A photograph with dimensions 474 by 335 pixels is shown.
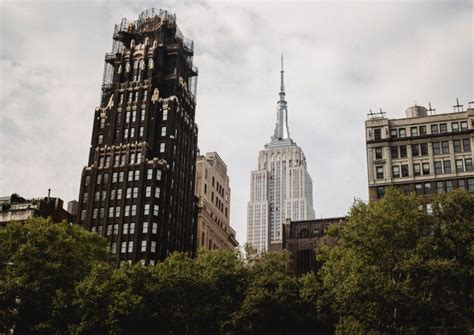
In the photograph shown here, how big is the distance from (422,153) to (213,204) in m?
63.7

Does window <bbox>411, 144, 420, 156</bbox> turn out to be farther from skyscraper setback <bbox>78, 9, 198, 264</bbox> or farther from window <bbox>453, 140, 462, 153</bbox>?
skyscraper setback <bbox>78, 9, 198, 264</bbox>

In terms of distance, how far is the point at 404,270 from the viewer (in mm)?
58219

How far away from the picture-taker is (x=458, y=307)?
5866 cm

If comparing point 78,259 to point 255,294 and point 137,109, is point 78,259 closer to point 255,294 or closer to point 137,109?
point 255,294

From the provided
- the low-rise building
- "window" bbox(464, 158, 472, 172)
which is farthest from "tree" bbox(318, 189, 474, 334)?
the low-rise building

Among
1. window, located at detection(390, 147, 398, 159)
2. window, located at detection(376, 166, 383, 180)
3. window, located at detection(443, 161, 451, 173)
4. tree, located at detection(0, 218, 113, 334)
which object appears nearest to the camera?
tree, located at detection(0, 218, 113, 334)

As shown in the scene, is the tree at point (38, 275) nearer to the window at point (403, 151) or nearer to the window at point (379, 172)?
the window at point (379, 172)

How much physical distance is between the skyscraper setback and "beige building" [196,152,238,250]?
332 inches

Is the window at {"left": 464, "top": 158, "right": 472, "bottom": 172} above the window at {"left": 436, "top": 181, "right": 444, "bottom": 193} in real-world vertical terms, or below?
above

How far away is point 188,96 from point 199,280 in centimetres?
7757

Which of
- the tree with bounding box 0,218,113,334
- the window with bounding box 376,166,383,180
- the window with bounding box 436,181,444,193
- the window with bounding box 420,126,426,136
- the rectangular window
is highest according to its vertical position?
the window with bounding box 420,126,426,136

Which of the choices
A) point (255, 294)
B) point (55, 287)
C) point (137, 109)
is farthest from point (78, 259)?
point (137, 109)

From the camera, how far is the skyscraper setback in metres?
118

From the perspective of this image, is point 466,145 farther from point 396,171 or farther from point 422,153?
point 396,171
